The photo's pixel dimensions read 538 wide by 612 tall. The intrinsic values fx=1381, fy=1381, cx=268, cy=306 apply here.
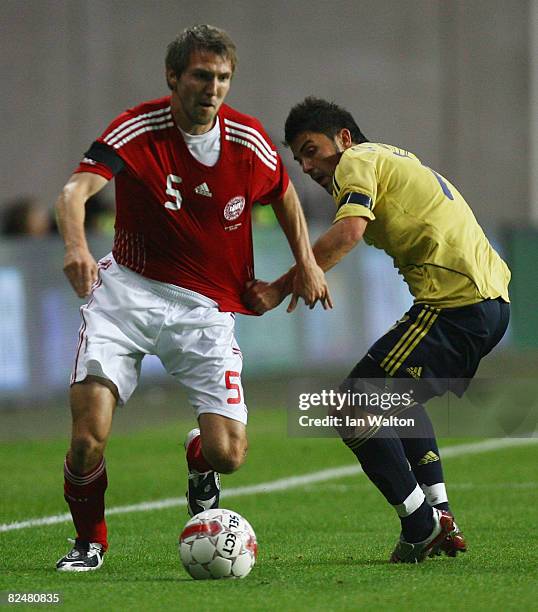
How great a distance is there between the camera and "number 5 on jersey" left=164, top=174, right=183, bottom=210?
6004 mm

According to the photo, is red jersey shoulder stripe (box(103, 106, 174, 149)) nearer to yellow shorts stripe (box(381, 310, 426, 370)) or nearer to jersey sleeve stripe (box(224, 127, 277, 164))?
jersey sleeve stripe (box(224, 127, 277, 164))


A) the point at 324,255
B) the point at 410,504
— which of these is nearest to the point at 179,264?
the point at 324,255

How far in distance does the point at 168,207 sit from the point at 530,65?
1591cm

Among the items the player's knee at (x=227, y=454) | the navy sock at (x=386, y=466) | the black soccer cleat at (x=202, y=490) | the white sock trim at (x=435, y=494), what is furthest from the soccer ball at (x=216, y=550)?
the white sock trim at (x=435, y=494)

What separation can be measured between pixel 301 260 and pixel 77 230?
1.07m

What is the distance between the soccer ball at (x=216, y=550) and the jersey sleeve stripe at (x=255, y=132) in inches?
65.6

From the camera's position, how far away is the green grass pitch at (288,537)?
5.16 metres

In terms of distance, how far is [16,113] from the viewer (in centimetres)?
1838

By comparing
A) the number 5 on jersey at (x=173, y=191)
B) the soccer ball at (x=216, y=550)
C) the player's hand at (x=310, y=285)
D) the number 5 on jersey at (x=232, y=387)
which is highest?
the number 5 on jersey at (x=173, y=191)

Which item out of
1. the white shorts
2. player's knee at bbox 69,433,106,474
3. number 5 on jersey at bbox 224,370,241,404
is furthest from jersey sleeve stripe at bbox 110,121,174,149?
player's knee at bbox 69,433,106,474

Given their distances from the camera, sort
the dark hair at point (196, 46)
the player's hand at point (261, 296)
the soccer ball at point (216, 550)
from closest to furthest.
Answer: the soccer ball at point (216, 550), the dark hair at point (196, 46), the player's hand at point (261, 296)

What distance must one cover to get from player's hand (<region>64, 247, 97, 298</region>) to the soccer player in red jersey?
54 centimetres

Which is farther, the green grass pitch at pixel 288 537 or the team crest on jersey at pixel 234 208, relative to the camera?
the team crest on jersey at pixel 234 208

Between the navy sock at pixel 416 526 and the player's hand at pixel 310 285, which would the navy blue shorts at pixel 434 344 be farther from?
the navy sock at pixel 416 526
